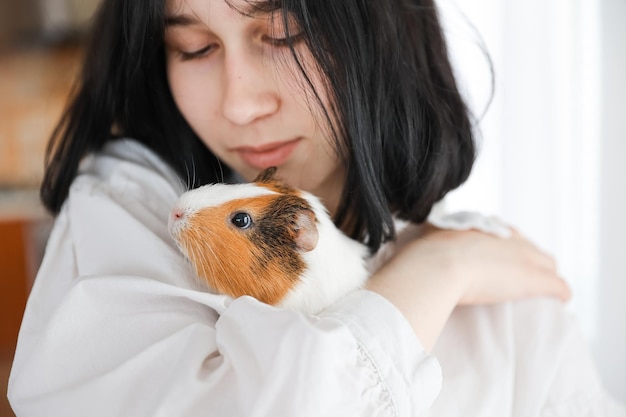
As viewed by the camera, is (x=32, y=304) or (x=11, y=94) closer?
(x=32, y=304)

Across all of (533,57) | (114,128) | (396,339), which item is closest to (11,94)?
(114,128)

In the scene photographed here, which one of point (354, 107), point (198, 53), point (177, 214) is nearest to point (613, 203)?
point (354, 107)

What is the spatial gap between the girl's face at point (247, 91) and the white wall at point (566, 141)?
1355 mm

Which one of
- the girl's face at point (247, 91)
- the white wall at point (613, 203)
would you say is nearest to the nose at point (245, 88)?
the girl's face at point (247, 91)

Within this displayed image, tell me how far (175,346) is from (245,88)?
1.16 ft

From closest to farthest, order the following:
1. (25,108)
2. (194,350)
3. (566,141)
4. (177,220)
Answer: (194,350) → (177,220) → (566,141) → (25,108)

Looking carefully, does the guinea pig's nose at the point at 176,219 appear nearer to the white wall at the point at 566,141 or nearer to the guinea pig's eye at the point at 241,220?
the guinea pig's eye at the point at 241,220

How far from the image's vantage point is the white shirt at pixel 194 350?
644 millimetres

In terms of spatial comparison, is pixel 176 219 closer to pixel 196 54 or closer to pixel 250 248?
pixel 250 248

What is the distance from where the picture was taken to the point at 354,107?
903 millimetres

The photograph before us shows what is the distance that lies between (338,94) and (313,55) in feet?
0.21

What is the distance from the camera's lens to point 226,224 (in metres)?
0.79

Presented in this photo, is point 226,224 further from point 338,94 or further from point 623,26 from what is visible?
point 623,26

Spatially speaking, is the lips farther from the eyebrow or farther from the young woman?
the eyebrow
